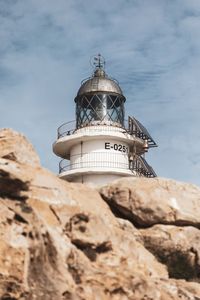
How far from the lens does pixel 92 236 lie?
17.1 metres

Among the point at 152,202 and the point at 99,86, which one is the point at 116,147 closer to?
the point at 99,86

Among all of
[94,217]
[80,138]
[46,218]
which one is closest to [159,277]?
[94,217]

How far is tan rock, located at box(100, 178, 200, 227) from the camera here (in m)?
20.7

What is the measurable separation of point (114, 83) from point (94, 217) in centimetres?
1831

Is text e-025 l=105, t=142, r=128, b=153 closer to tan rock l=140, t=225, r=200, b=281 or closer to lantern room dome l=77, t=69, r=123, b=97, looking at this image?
lantern room dome l=77, t=69, r=123, b=97

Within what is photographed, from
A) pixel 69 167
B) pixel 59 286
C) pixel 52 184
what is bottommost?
pixel 59 286

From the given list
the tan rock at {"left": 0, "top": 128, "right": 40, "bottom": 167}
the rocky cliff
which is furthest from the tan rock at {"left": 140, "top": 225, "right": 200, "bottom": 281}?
the tan rock at {"left": 0, "top": 128, "right": 40, "bottom": 167}

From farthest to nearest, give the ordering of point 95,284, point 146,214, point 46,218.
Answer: point 146,214 < point 46,218 < point 95,284

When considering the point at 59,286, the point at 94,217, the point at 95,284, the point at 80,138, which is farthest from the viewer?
the point at 80,138

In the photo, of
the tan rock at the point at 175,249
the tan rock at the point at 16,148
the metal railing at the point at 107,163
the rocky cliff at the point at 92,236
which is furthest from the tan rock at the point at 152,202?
the metal railing at the point at 107,163

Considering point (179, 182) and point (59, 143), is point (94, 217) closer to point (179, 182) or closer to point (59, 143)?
point (179, 182)

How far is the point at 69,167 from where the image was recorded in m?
33.0

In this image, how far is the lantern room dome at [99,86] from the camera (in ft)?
111

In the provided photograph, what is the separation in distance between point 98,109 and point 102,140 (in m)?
2.28
